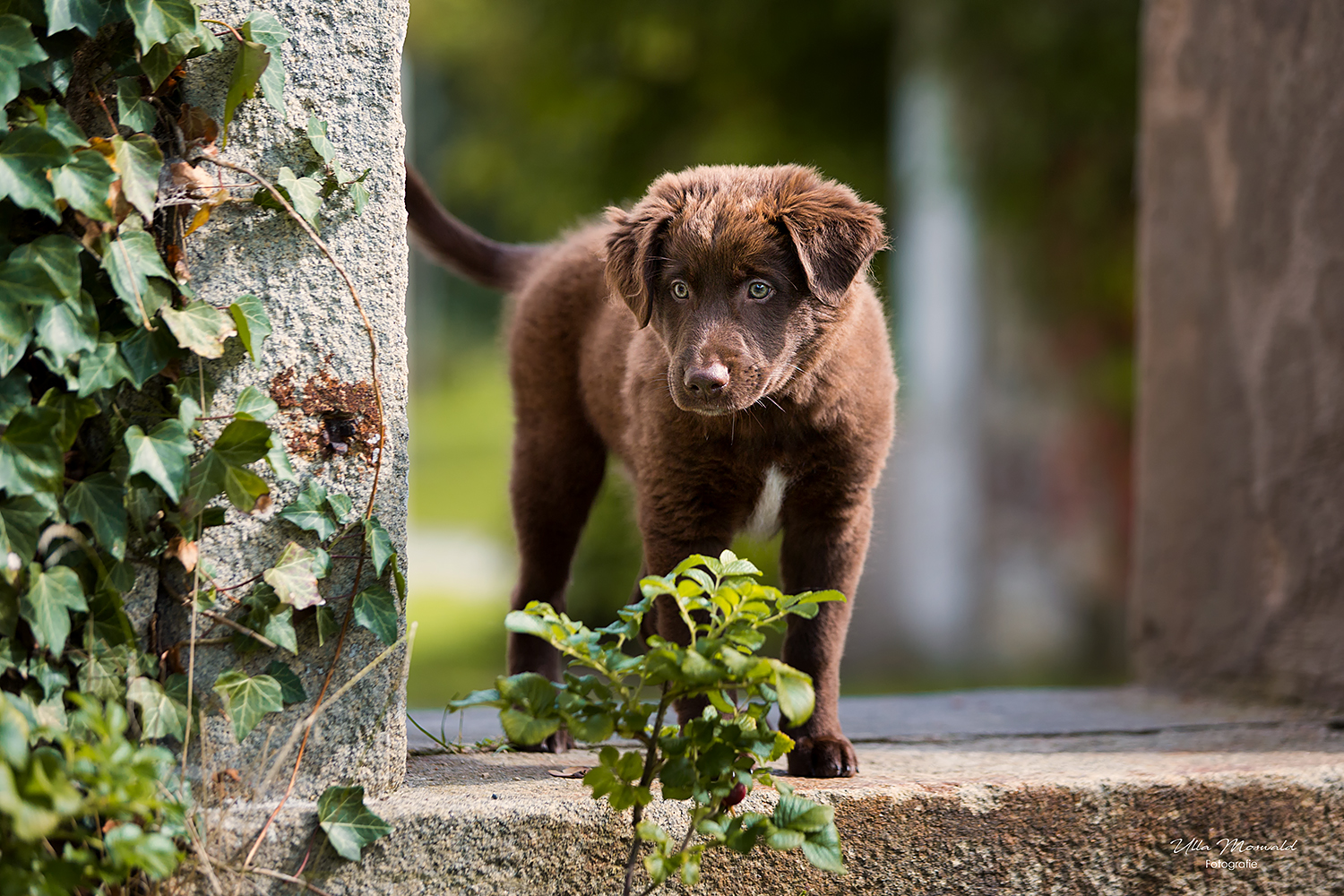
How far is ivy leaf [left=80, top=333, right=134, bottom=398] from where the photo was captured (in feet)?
7.50

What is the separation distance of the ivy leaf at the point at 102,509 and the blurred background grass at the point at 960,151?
5.80 meters

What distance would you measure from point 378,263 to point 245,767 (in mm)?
1058

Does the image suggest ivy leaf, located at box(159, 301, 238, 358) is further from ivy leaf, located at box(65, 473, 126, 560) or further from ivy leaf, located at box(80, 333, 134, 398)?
ivy leaf, located at box(65, 473, 126, 560)

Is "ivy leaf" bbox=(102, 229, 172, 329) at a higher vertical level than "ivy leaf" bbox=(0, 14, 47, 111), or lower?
lower

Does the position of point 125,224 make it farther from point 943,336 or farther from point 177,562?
point 943,336

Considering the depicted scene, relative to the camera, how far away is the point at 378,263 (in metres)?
2.62

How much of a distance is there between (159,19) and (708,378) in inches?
51.4

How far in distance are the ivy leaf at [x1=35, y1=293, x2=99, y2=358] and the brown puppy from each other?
48.4 inches

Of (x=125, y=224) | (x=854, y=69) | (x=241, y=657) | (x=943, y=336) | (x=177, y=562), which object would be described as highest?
(x=854, y=69)

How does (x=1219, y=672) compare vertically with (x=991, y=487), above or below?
below

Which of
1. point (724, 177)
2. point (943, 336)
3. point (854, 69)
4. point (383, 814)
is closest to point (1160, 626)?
point (724, 177)

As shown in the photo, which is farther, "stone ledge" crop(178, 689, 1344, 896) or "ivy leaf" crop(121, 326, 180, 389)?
"stone ledge" crop(178, 689, 1344, 896)

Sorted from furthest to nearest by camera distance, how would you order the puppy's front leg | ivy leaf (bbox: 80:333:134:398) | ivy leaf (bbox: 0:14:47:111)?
the puppy's front leg
ivy leaf (bbox: 80:333:134:398)
ivy leaf (bbox: 0:14:47:111)
